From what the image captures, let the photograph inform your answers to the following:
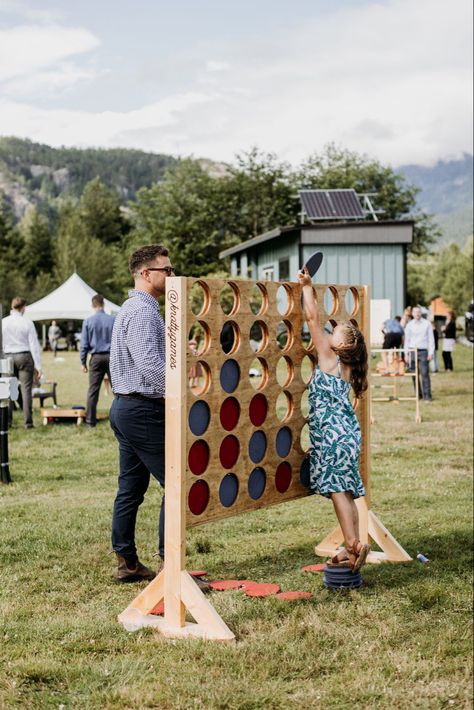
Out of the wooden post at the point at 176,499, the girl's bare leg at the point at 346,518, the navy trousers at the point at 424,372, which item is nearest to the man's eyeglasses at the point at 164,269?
the wooden post at the point at 176,499

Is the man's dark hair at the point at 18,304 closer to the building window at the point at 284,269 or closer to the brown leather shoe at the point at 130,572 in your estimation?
the brown leather shoe at the point at 130,572

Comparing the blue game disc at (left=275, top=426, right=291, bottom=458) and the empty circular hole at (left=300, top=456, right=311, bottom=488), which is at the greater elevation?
the blue game disc at (left=275, top=426, right=291, bottom=458)

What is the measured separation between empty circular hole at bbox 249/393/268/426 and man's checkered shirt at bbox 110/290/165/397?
1.74 ft

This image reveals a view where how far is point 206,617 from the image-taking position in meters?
4.64

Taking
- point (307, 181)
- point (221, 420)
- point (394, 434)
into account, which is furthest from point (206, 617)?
point (307, 181)

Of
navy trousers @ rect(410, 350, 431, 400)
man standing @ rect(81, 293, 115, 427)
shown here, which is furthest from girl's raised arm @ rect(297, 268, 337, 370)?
navy trousers @ rect(410, 350, 431, 400)

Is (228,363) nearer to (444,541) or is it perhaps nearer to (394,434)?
(444,541)

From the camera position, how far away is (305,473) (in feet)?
19.0

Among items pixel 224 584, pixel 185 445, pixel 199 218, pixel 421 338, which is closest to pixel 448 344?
pixel 421 338

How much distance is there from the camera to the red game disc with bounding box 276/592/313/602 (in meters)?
5.22

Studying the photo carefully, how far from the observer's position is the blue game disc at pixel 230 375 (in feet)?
16.6

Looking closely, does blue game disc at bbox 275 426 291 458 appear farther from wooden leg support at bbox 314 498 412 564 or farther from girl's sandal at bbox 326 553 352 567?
wooden leg support at bbox 314 498 412 564

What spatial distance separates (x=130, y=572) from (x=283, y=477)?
1.10 metres

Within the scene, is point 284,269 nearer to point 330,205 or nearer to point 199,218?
point 330,205
